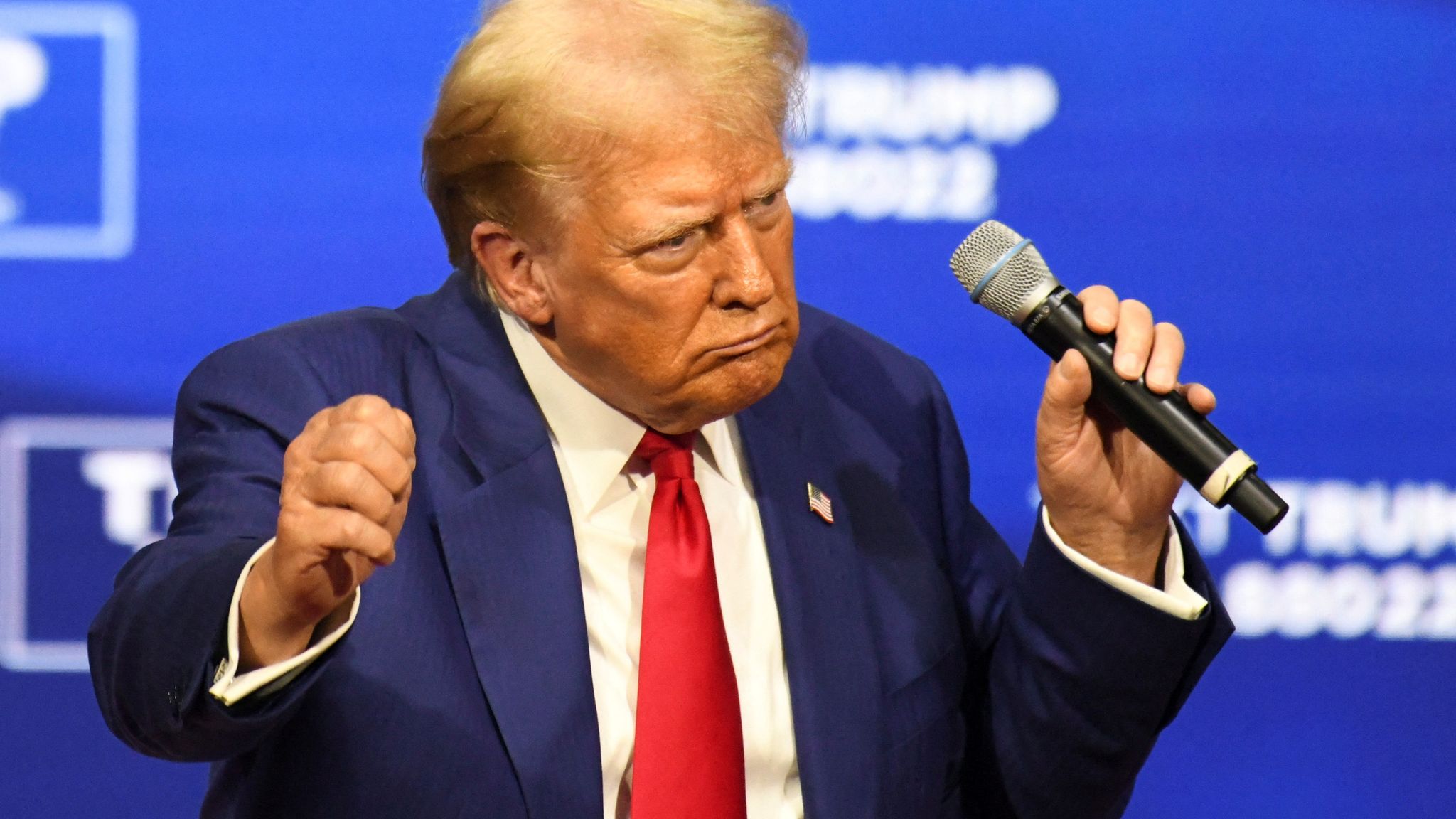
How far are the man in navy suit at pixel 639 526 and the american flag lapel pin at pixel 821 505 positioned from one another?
0.01 m

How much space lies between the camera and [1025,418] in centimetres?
245

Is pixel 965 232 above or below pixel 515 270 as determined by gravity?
above

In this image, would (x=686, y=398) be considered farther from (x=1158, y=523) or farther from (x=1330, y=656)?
(x=1330, y=656)

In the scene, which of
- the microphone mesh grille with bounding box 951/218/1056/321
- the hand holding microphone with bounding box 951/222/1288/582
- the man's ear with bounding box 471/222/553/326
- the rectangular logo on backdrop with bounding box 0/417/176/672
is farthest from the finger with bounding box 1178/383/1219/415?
the rectangular logo on backdrop with bounding box 0/417/176/672

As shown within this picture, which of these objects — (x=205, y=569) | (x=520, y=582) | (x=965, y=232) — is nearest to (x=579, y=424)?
(x=520, y=582)

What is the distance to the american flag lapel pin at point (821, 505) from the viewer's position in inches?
66.9

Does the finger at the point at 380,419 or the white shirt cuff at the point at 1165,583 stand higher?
the finger at the point at 380,419

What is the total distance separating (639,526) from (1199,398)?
0.56m

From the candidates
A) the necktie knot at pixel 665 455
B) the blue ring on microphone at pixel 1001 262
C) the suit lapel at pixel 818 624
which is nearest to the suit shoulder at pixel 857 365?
the suit lapel at pixel 818 624

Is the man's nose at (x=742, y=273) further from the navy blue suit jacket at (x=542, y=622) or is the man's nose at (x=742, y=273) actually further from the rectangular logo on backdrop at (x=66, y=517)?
the rectangular logo on backdrop at (x=66, y=517)

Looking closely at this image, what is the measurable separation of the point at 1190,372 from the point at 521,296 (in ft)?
3.88

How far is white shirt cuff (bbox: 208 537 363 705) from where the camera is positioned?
49.5 inches

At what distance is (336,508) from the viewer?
1.15 meters

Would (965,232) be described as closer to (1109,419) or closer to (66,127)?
(1109,419)
